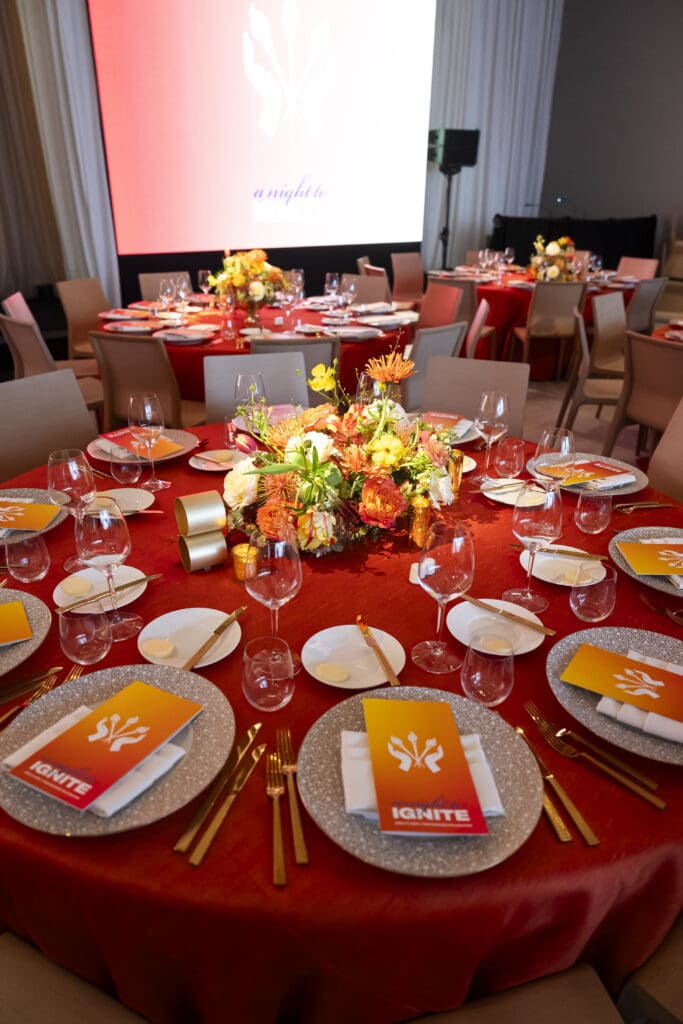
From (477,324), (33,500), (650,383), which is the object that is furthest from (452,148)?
(33,500)

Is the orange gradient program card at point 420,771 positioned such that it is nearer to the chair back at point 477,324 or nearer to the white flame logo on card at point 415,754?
the white flame logo on card at point 415,754

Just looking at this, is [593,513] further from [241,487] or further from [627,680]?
[241,487]

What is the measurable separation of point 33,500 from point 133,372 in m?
1.71

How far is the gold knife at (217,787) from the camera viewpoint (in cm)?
83

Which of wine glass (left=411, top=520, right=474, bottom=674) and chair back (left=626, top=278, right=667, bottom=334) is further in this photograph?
chair back (left=626, top=278, right=667, bottom=334)

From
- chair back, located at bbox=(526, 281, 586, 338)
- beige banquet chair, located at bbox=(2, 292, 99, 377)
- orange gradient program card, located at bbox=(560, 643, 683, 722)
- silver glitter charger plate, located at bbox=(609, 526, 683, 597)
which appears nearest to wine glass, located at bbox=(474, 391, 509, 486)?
silver glitter charger plate, located at bbox=(609, 526, 683, 597)

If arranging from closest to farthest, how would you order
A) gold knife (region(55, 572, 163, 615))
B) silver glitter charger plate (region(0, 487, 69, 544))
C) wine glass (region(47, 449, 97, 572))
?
gold knife (region(55, 572, 163, 615)) < silver glitter charger plate (region(0, 487, 69, 544)) < wine glass (region(47, 449, 97, 572))

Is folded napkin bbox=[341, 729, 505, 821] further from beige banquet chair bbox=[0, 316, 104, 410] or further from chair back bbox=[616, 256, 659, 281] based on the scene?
chair back bbox=[616, 256, 659, 281]

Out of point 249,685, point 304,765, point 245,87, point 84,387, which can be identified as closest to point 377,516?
point 249,685

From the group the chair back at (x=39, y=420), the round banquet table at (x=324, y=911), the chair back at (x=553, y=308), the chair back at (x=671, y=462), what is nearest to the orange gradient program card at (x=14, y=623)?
the round banquet table at (x=324, y=911)

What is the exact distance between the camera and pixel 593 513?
5.23 ft

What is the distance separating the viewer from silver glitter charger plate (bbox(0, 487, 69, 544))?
147 cm

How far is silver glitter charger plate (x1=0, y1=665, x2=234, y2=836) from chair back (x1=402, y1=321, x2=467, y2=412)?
2584mm

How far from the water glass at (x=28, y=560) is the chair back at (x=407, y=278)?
6026mm
